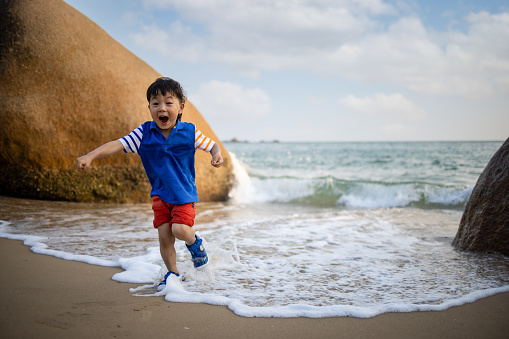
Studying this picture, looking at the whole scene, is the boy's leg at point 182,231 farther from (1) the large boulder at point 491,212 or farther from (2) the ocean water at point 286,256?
(1) the large boulder at point 491,212

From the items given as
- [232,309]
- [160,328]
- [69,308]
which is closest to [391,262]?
[232,309]

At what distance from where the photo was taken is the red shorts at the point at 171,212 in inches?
106

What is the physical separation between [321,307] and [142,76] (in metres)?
5.72

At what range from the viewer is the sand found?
199 centimetres

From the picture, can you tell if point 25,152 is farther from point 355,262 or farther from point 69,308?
point 355,262

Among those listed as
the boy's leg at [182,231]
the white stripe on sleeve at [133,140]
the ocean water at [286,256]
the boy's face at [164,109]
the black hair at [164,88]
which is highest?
the black hair at [164,88]

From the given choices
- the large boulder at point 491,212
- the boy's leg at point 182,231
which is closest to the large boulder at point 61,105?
the boy's leg at point 182,231

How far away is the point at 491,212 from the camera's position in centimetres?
370

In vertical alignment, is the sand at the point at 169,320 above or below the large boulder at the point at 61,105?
below

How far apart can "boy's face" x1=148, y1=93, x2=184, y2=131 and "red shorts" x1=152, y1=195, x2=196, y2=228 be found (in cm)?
51

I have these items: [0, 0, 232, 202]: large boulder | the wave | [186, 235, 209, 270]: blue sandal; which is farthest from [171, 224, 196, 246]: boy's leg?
the wave

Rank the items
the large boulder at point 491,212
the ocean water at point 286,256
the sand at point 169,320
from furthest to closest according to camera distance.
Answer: the large boulder at point 491,212, the ocean water at point 286,256, the sand at point 169,320

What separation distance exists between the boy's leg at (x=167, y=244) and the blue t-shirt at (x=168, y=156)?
20 cm

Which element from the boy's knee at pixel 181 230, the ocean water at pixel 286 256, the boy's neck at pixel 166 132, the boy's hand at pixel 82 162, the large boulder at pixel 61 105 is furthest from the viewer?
the large boulder at pixel 61 105
